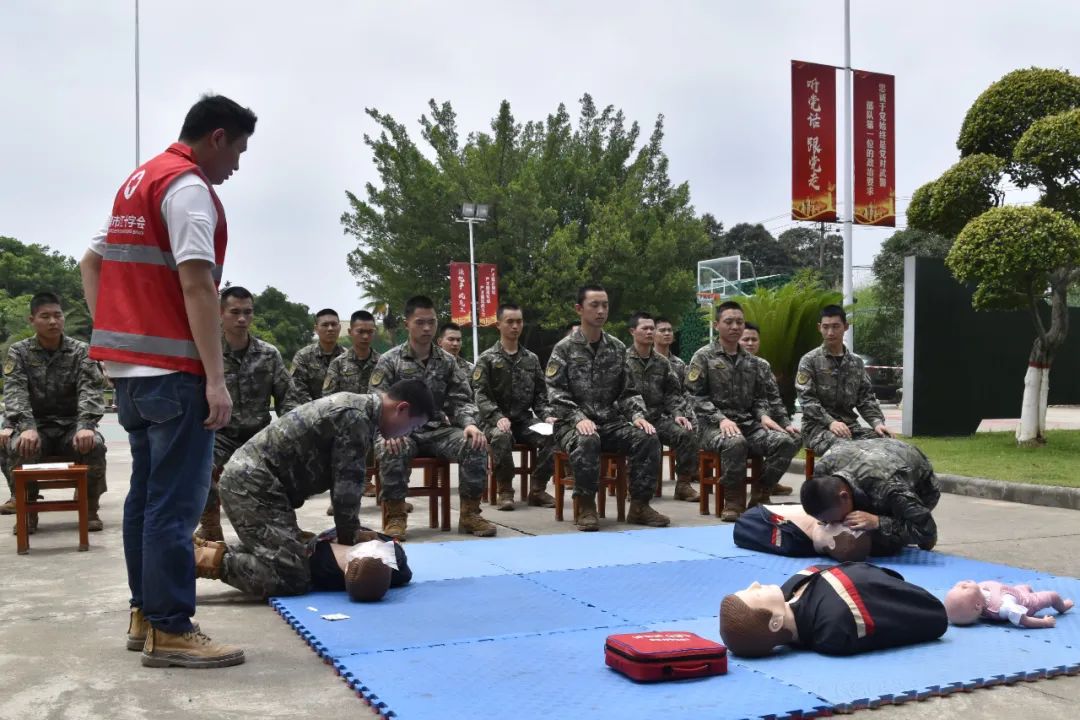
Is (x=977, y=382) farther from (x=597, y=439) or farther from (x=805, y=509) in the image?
(x=805, y=509)

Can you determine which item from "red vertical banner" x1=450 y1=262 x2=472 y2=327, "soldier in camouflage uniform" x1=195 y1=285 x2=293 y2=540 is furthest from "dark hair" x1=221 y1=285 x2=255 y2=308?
"red vertical banner" x1=450 y1=262 x2=472 y2=327

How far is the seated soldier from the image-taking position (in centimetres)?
374

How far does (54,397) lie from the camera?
23.9 ft

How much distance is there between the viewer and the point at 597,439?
7.26 meters

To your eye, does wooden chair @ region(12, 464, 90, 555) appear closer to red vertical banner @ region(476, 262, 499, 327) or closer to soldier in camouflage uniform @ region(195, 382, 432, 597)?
soldier in camouflage uniform @ region(195, 382, 432, 597)

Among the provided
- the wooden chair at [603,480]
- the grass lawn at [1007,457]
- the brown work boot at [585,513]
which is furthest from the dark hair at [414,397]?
the grass lawn at [1007,457]

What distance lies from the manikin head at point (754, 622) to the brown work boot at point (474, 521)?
3251mm

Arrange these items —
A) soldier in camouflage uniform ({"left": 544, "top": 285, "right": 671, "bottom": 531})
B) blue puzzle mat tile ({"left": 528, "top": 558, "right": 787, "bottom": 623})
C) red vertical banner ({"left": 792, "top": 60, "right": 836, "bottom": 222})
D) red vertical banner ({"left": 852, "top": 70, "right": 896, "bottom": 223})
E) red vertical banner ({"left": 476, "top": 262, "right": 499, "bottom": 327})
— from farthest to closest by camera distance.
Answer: red vertical banner ({"left": 476, "top": 262, "right": 499, "bottom": 327}), red vertical banner ({"left": 852, "top": 70, "right": 896, "bottom": 223}), red vertical banner ({"left": 792, "top": 60, "right": 836, "bottom": 222}), soldier in camouflage uniform ({"left": 544, "top": 285, "right": 671, "bottom": 531}), blue puzzle mat tile ({"left": 528, "top": 558, "right": 787, "bottom": 623})

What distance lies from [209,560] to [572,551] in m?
2.23

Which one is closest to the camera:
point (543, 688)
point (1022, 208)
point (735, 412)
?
point (543, 688)

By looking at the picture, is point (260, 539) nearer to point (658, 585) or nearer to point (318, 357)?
point (658, 585)

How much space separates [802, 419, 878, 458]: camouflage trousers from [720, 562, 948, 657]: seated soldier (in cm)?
371

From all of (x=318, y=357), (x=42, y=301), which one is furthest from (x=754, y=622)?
(x=318, y=357)

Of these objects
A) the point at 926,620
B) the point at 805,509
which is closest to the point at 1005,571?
the point at 805,509
